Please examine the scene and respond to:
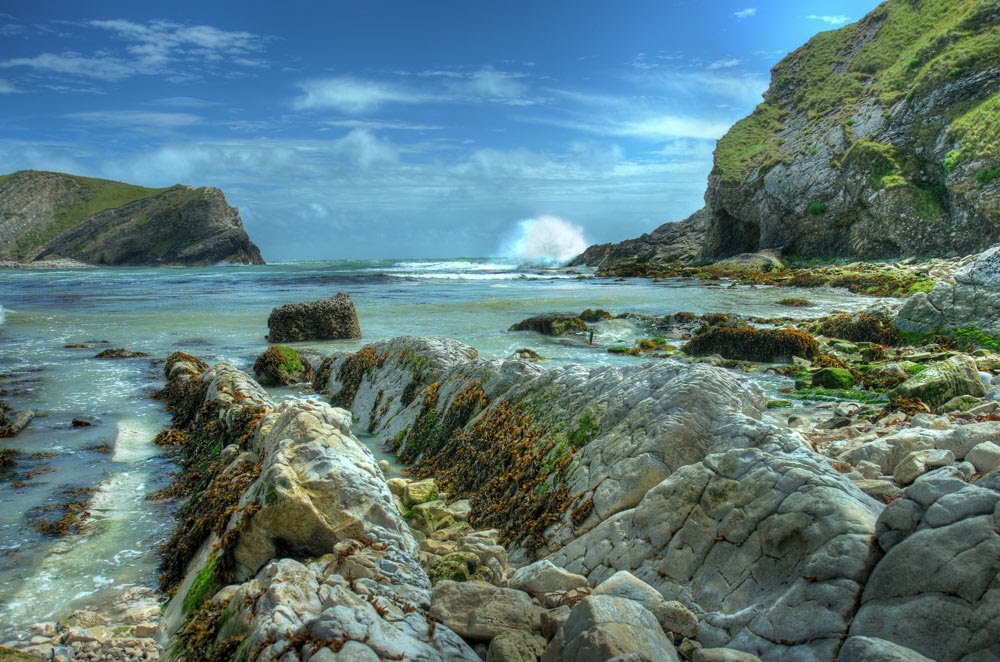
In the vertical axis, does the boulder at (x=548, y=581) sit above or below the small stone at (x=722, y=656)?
below

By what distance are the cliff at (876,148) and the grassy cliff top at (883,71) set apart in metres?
0.14

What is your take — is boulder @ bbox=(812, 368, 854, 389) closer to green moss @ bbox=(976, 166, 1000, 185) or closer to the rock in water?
the rock in water

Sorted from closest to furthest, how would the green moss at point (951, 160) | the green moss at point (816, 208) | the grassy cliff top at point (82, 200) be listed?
the green moss at point (951, 160) < the green moss at point (816, 208) < the grassy cliff top at point (82, 200)

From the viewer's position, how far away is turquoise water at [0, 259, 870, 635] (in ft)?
16.6

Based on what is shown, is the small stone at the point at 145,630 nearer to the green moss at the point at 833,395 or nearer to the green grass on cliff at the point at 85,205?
the green moss at the point at 833,395

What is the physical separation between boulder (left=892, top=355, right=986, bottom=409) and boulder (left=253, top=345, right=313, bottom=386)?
33.1 ft

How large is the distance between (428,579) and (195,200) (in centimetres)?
14050

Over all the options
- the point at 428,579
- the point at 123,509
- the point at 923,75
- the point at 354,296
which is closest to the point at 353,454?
the point at 428,579

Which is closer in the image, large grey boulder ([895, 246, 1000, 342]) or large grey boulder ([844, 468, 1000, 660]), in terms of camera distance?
large grey boulder ([844, 468, 1000, 660])

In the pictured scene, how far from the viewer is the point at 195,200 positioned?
128m

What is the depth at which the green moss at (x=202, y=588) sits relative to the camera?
4.02 metres

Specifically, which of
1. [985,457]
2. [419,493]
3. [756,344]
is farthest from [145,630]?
[756,344]

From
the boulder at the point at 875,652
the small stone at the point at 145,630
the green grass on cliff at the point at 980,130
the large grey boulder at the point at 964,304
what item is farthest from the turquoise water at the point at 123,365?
the green grass on cliff at the point at 980,130

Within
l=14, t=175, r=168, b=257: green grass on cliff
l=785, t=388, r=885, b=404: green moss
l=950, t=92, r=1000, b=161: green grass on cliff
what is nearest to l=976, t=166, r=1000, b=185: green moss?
l=950, t=92, r=1000, b=161: green grass on cliff
